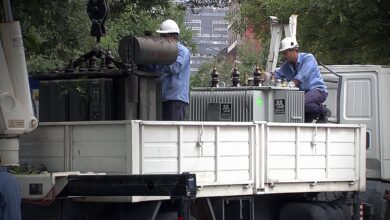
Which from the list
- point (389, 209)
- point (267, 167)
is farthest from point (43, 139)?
point (389, 209)

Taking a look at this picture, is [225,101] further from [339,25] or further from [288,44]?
[339,25]

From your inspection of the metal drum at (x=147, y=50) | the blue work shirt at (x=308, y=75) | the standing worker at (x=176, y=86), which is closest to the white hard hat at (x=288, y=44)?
the blue work shirt at (x=308, y=75)

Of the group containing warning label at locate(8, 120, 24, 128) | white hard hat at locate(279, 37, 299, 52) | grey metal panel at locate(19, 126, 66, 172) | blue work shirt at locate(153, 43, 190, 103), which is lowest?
grey metal panel at locate(19, 126, 66, 172)

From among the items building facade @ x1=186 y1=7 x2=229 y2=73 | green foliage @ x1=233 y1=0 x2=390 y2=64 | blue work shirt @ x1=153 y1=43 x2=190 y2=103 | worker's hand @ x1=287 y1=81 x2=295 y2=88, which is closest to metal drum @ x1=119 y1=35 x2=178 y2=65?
blue work shirt @ x1=153 y1=43 x2=190 y2=103

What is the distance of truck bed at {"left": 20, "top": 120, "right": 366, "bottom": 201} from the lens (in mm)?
5777

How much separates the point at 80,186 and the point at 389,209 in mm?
5304

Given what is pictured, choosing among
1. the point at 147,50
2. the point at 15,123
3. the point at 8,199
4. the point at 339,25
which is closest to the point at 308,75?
the point at 147,50

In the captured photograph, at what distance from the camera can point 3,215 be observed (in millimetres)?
4730

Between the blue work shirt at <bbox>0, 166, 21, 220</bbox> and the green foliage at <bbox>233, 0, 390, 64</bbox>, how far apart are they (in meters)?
8.43

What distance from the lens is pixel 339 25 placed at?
13.9 m

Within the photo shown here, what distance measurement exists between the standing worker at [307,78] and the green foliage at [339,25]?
3.35 m

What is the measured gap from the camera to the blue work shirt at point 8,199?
15.5ft

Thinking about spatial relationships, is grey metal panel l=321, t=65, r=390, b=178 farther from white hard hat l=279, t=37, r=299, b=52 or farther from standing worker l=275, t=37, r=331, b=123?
white hard hat l=279, t=37, r=299, b=52

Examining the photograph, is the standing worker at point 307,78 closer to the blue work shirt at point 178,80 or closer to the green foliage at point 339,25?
the blue work shirt at point 178,80
